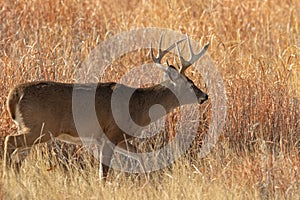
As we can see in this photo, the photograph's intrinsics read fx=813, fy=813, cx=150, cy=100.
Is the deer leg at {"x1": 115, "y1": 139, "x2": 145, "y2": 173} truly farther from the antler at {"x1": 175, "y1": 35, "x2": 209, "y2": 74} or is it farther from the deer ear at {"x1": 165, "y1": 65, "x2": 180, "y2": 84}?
the antler at {"x1": 175, "y1": 35, "x2": 209, "y2": 74}

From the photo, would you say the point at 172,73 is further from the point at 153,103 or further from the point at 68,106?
the point at 68,106

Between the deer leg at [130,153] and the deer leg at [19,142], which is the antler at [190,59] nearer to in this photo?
the deer leg at [130,153]

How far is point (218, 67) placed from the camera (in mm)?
8672

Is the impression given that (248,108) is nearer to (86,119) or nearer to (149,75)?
(149,75)

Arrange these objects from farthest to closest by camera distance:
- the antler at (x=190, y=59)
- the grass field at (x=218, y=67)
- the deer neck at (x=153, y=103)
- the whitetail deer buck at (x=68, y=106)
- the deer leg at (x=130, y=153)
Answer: the deer neck at (x=153, y=103) < the deer leg at (x=130, y=153) < the antler at (x=190, y=59) < the whitetail deer buck at (x=68, y=106) < the grass field at (x=218, y=67)

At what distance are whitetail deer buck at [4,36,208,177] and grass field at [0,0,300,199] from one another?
265 mm

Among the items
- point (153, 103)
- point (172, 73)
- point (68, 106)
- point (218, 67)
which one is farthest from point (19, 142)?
point (218, 67)

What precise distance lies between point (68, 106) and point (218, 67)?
213cm

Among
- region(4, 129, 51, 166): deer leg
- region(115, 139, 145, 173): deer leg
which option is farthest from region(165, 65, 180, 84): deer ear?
region(4, 129, 51, 166): deer leg

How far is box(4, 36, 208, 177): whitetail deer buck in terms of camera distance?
695cm

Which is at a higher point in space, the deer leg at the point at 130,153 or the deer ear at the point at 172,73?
the deer ear at the point at 172,73

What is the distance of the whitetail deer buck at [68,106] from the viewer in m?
6.95

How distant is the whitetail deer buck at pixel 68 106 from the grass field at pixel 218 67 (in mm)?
265

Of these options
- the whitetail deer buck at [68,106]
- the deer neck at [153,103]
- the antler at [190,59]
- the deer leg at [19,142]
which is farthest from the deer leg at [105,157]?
the antler at [190,59]
